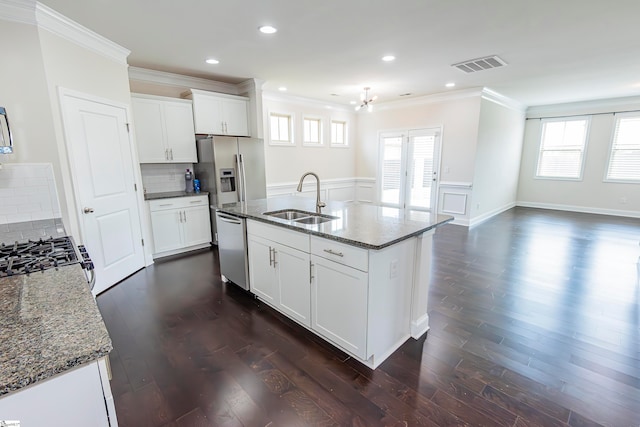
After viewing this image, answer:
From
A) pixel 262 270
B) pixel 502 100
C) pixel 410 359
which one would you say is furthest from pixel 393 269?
pixel 502 100

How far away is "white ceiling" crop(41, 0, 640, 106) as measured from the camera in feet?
8.11

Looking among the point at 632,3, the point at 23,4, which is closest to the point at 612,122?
the point at 632,3

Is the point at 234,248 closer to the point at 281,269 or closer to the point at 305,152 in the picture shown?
the point at 281,269

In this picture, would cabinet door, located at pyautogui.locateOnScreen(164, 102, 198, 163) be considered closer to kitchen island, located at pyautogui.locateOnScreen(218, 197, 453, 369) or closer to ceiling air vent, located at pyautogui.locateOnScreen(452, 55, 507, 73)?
kitchen island, located at pyautogui.locateOnScreen(218, 197, 453, 369)

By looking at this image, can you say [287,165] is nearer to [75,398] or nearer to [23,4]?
[23,4]

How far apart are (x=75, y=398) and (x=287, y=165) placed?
5.66 meters

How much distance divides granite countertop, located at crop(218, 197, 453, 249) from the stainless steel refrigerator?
55.9 inches

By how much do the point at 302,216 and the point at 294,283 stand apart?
0.76 meters

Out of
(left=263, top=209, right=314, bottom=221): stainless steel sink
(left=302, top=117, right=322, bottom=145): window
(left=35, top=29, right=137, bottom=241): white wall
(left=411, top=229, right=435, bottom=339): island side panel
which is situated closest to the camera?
(left=411, top=229, right=435, bottom=339): island side panel

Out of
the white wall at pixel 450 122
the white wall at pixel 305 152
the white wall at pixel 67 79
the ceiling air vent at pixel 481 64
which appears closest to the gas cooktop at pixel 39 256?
the white wall at pixel 67 79

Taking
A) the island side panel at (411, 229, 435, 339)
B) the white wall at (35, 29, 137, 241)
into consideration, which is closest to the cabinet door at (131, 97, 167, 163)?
the white wall at (35, 29, 137, 241)

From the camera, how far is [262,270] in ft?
9.31

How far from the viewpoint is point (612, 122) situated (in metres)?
6.78

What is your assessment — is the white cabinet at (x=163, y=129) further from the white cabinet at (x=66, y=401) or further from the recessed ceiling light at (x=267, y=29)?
the white cabinet at (x=66, y=401)
